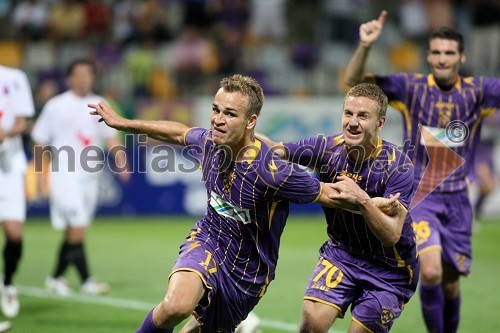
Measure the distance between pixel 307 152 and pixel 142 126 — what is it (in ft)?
3.74

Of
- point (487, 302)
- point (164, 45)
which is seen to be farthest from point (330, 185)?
point (164, 45)

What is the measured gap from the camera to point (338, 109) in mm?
18297

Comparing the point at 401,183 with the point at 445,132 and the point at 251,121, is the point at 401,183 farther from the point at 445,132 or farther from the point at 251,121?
the point at 445,132

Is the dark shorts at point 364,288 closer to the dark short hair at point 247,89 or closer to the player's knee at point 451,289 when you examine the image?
the dark short hair at point 247,89

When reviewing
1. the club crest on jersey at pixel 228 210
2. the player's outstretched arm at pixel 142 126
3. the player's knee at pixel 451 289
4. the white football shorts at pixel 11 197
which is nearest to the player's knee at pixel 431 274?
the player's knee at pixel 451 289

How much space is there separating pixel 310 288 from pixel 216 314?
0.65 meters

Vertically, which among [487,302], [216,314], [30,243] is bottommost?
[30,243]

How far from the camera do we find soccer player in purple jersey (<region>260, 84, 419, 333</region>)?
5.78m

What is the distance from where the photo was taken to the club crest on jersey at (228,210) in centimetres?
581

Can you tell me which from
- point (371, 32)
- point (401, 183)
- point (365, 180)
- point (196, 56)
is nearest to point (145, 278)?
point (371, 32)

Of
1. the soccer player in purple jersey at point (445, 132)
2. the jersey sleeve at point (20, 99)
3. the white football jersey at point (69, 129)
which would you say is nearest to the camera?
the soccer player in purple jersey at point (445, 132)

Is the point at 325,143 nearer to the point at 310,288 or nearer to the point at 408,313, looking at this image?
the point at 310,288

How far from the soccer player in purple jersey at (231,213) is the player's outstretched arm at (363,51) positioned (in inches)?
60.0

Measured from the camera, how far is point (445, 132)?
7324 millimetres
